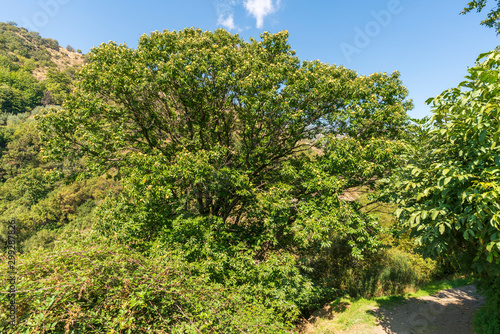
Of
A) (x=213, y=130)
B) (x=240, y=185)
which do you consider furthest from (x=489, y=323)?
(x=213, y=130)

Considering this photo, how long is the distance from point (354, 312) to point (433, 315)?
8.84 feet

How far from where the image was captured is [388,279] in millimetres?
10422

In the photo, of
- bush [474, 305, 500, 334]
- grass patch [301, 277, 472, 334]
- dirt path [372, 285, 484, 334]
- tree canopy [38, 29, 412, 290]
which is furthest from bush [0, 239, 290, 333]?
dirt path [372, 285, 484, 334]

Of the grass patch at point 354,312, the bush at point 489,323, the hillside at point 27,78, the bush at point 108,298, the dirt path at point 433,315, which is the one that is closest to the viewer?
the bush at point 108,298

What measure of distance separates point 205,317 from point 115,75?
7.86 metres

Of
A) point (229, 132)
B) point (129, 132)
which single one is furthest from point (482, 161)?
point (129, 132)

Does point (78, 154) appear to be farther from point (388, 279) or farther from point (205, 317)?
point (388, 279)

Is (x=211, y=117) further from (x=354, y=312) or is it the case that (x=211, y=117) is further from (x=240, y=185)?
(x=354, y=312)

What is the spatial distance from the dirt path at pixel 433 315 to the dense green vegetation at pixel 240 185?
1.20m

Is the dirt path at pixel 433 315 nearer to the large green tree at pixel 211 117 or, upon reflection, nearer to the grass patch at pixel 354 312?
the grass patch at pixel 354 312

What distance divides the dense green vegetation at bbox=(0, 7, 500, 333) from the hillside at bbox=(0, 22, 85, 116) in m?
89.3

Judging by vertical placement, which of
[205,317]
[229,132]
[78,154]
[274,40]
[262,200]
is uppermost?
[274,40]

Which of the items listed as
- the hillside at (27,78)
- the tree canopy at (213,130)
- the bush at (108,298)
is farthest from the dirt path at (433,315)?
the hillside at (27,78)

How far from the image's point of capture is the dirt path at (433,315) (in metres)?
7.03
